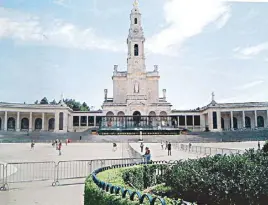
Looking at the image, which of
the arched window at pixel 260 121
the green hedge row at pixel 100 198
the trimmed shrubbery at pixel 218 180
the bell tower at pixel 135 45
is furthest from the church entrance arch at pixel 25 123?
the green hedge row at pixel 100 198

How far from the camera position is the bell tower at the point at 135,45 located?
7031cm

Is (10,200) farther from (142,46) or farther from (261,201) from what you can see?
(142,46)

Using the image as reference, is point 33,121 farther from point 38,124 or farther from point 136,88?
point 136,88

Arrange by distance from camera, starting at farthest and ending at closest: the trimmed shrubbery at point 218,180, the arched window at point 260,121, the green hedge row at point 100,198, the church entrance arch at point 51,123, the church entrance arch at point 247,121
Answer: the church entrance arch at point 51,123 < the church entrance arch at point 247,121 < the arched window at point 260,121 < the trimmed shrubbery at point 218,180 < the green hedge row at point 100,198

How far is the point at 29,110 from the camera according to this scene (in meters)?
63.2

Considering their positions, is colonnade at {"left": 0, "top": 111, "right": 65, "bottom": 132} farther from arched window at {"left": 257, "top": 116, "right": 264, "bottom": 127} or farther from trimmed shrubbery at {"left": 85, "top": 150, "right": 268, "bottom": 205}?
trimmed shrubbery at {"left": 85, "top": 150, "right": 268, "bottom": 205}

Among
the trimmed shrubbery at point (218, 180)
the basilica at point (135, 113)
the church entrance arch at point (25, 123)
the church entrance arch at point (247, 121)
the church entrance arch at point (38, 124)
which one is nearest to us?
the trimmed shrubbery at point (218, 180)

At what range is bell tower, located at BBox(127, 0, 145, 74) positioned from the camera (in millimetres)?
70312

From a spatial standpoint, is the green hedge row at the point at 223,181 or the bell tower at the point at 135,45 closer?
the green hedge row at the point at 223,181

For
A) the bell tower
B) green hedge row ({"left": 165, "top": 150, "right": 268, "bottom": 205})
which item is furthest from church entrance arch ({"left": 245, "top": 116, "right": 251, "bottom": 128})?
green hedge row ({"left": 165, "top": 150, "right": 268, "bottom": 205})

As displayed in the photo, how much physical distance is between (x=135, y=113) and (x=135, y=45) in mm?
17275

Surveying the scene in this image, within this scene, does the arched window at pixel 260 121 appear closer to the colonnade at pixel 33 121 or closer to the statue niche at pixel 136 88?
the statue niche at pixel 136 88

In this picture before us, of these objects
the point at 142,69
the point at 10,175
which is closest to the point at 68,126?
the point at 142,69

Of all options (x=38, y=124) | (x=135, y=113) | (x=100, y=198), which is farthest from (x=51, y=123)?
(x=100, y=198)
